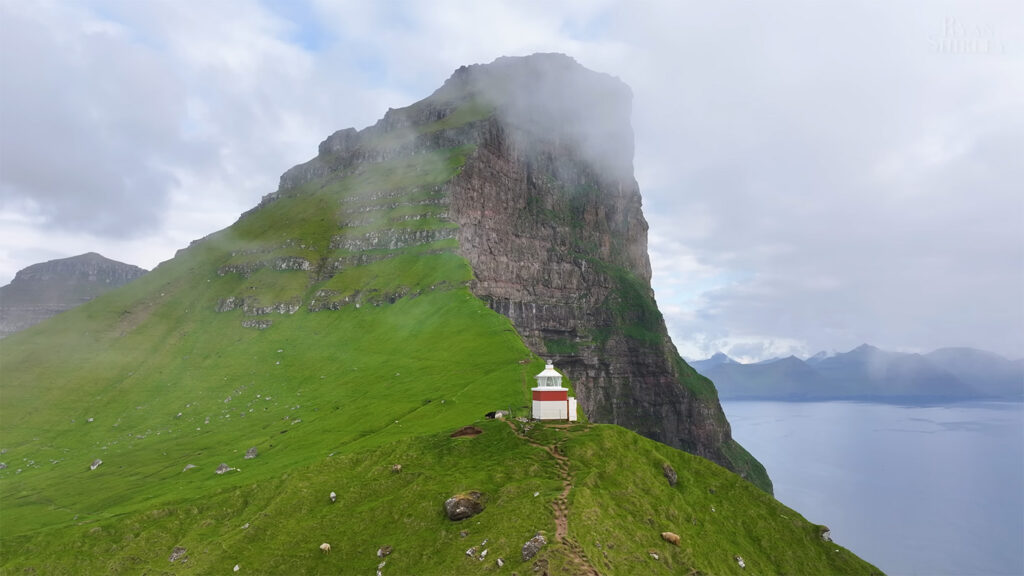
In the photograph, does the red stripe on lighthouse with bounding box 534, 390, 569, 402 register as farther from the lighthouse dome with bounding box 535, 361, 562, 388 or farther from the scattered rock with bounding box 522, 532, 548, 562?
the scattered rock with bounding box 522, 532, 548, 562

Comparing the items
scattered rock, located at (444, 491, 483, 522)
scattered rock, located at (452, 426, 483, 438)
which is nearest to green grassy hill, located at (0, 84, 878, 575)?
scattered rock, located at (444, 491, 483, 522)

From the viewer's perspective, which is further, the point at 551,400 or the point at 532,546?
the point at 551,400

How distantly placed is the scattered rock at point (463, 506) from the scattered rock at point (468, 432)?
16.4 meters

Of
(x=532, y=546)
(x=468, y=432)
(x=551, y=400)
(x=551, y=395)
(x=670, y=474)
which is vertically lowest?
(x=532, y=546)

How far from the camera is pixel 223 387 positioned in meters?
165

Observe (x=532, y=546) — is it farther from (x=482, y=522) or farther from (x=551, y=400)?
(x=551, y=400)

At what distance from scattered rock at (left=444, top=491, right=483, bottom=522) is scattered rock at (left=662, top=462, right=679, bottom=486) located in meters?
22.3

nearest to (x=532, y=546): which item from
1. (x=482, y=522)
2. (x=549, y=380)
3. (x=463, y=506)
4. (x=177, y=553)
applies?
(x=482, y=522)

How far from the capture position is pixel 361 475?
73.5m

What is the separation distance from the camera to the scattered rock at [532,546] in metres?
42.9

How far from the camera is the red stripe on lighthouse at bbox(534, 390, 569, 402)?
72.6 metres

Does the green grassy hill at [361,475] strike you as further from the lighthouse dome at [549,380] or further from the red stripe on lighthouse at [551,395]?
the lighthouse dome at [549,380]

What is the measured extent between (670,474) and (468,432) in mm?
25842

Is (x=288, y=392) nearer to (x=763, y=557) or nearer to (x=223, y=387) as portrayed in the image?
(x=223, y=387)
